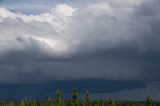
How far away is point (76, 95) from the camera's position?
186 meters

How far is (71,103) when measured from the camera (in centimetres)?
19338

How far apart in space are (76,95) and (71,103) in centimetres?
919
